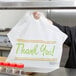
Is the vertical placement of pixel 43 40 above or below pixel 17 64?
above

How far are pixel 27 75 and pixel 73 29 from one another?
790 millimetres

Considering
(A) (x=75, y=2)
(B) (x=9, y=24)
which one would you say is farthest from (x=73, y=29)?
(B) (x=9, y=24)

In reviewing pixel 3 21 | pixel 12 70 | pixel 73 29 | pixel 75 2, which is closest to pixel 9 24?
pixel 3 21

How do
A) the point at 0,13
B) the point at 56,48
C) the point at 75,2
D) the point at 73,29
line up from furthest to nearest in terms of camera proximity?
the point at 0,13
the point at 73,29
the point at 56,48
the point at 75,2

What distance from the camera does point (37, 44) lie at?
2.39ft

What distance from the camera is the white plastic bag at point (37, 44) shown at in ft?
2.36

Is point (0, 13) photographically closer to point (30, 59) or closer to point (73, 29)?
point (73, 29)

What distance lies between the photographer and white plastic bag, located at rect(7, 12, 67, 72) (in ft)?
2.36

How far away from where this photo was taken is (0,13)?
286cm

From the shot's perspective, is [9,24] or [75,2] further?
[9,24]

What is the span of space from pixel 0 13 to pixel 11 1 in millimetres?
2256

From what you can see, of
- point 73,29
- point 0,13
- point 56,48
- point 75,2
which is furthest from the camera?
point 0,13

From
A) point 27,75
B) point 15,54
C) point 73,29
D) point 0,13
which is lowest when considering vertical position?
point 27,75

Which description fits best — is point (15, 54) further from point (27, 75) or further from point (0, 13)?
point (0, 13)
